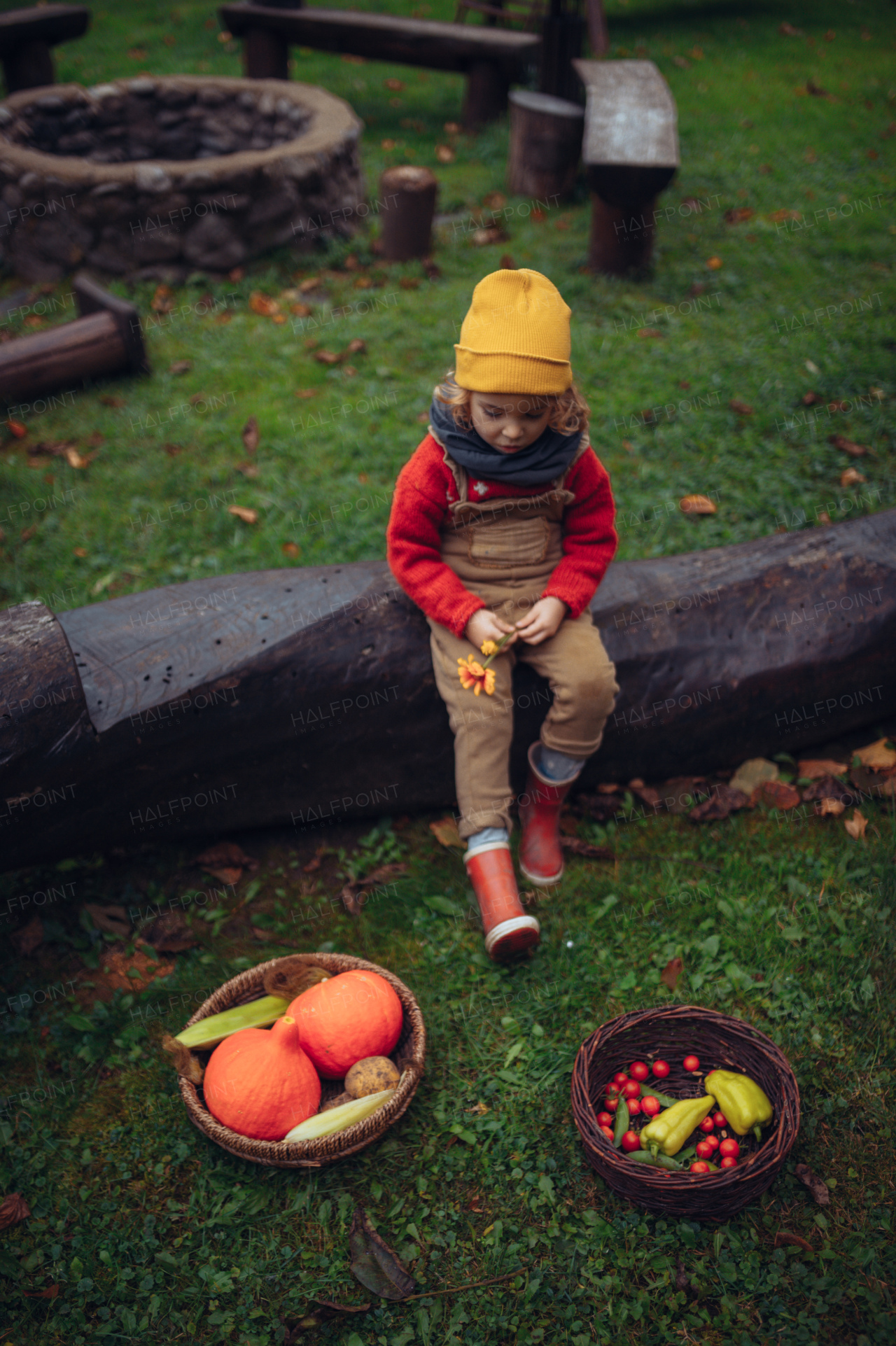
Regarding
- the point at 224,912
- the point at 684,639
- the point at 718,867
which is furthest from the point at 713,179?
the point at 224,912

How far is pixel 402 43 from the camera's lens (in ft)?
27.2

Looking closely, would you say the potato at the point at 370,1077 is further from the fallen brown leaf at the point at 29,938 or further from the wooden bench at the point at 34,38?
the wooden bench at the point at 34,38

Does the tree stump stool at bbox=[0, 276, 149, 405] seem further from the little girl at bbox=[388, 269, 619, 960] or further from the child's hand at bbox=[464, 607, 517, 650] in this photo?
the child's hand at bbox=[464, 607, 517, 650]

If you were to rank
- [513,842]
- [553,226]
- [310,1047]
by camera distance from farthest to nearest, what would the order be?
[553,226] → [513,842] → [310,1047]

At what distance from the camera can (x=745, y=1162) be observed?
6.49 feet

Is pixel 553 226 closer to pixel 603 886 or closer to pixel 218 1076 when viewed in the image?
pixel 603 886

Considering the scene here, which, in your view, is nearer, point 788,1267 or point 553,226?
point 788,1267

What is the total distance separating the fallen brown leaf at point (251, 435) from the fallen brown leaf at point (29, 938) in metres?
2.81

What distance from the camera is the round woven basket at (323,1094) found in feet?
6.97

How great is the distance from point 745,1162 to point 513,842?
1.30 meters

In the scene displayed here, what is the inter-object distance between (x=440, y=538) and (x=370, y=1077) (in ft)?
5.13

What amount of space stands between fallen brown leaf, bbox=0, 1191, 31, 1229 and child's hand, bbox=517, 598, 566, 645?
6.51ft

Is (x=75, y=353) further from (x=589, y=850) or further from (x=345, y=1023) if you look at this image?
(x=345, y=1023)

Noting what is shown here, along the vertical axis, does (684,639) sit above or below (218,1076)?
above
